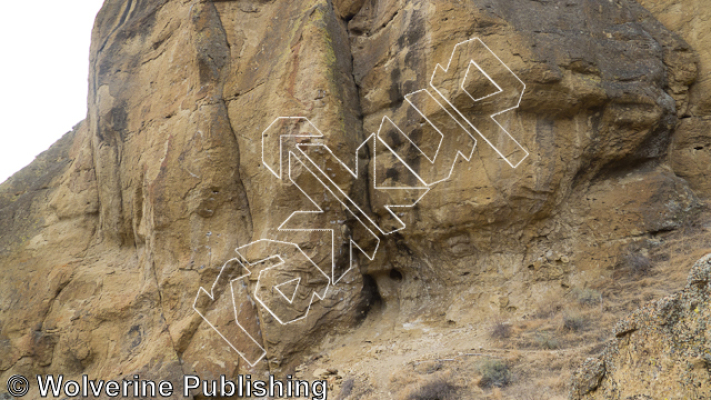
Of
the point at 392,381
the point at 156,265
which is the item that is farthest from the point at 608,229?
the point at 156,265

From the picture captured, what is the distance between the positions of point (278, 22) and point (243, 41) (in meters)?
0.68

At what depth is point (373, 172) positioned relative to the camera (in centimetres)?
751

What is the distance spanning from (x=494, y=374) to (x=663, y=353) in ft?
7.23

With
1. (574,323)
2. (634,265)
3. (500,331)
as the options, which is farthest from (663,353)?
(634,265)

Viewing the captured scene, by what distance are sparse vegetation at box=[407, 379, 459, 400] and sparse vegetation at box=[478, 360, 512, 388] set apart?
31cm

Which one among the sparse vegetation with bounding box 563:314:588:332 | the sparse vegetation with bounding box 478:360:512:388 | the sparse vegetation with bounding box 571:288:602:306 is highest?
the sparse vegetation with bounding box 478:360:512:388

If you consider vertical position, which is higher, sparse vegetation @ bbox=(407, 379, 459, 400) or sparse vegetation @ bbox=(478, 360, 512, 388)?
sparse vegetation @ bbox=(407, 379, 459, 400)

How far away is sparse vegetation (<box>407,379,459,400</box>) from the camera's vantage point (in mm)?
4656

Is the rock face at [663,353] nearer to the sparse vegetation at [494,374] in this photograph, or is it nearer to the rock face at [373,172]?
the sparse vegetation at [494,374]

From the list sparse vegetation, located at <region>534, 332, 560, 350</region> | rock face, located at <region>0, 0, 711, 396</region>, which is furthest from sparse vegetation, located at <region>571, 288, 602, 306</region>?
sparse vegetation, located at <region>534, 332, 560, 350</region>

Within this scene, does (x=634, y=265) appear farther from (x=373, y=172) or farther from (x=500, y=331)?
(x=373, y=172)

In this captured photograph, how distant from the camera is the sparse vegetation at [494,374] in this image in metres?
4.70

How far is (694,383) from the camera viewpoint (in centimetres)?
259

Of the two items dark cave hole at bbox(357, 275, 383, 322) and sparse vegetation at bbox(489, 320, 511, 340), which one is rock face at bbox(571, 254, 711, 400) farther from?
dark cave hole at bbox(357, 275, 383, 322)
